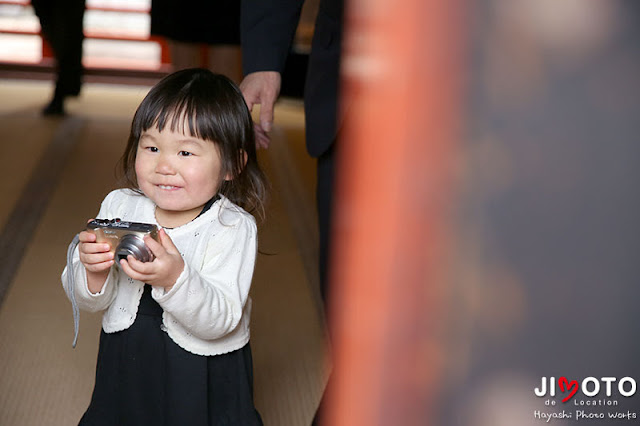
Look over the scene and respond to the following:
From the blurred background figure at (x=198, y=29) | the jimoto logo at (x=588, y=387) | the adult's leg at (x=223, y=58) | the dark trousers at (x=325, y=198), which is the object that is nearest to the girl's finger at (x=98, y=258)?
the dark trousers at (x=325, y=198)

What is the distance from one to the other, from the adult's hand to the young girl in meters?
0.13

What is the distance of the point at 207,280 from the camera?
92 centimetres

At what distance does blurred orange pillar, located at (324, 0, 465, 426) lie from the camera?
30 centimetres

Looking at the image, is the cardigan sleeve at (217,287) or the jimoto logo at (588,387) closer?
the jimoto logo at (588,387)

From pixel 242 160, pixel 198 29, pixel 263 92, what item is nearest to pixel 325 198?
pixel 263 92

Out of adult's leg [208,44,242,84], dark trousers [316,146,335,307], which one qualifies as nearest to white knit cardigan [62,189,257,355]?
dark trousers [316,146,335,307]

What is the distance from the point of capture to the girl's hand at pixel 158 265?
A: 80cm

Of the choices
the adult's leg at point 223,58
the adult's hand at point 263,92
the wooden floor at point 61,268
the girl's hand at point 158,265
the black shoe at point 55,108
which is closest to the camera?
the girl's hand at point 158,265

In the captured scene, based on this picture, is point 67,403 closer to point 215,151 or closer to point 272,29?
point 215,151

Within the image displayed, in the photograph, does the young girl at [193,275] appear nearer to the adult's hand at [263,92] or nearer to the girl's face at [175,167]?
the girl's face at [175,167]

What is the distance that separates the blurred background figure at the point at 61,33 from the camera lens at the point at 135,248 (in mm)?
2324

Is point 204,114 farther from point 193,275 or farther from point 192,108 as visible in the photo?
point 193,275

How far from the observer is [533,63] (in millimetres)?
291

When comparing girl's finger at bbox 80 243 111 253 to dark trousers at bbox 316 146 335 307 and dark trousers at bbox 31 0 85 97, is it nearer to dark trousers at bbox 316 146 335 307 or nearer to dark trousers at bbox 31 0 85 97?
dark trousers at bbox 316 146 335 307
